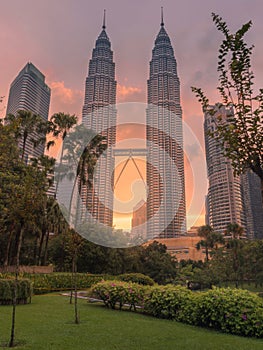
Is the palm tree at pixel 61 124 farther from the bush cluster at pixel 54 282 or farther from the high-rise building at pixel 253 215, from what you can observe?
the high-rise building at pixel 253 215

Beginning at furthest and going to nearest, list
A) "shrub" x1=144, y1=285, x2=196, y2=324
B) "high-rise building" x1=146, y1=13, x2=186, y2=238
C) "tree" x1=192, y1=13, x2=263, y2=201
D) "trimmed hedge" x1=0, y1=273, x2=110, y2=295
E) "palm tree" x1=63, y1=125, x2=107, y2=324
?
"high-rise building" x1=146, y1=13, x2=186, y2=238 < "palm tree" x1=63, y1=125, x2=107, y2=324 < "trimmed hedge" x1=0, y1=273, x2=110, y2=295 < "shrub" x1=144, y1=285, x2=196, y2=324 < "tree" x1=192, y1=13, x2=263, y2=201

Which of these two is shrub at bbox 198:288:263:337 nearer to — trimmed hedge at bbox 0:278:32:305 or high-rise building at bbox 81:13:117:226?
trimmed hedge at bbox 0:278:32:305

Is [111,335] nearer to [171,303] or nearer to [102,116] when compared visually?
[171,303]

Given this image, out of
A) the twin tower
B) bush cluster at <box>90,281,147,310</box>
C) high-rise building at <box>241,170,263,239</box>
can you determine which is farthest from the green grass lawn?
high-rise building at <box>241,170,263,239</box>

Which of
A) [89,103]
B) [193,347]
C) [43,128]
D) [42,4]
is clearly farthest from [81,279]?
[89,103]

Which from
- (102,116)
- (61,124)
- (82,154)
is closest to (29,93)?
(102,116)

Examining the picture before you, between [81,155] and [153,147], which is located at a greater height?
[153,147]
